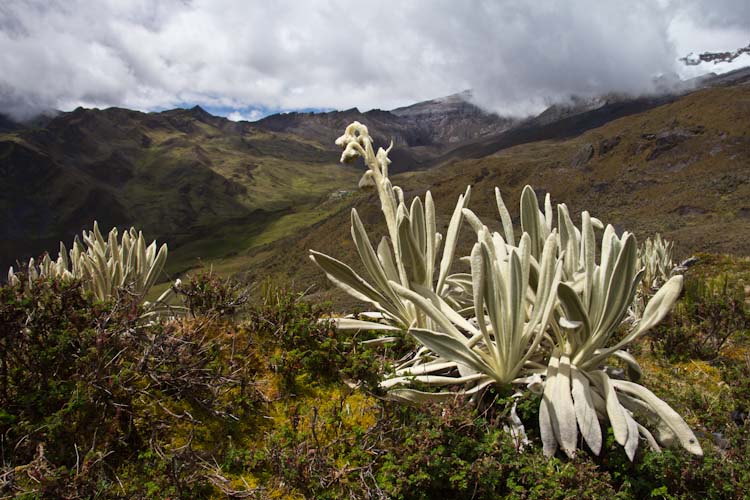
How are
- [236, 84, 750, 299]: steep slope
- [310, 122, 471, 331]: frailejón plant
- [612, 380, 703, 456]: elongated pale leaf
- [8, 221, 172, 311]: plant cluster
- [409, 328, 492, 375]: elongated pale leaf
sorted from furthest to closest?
1. [236, 84, 750, 299]: steep slope
2. [8, 221, 172, 311]: plant cluster
3. [310, 122, 471, 331]: frailejón plant
4. [409, 328, 492, 375]: elongated pale leaf
5. [612, 380, 703, 456]: elongated pale leaf

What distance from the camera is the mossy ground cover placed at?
208cm

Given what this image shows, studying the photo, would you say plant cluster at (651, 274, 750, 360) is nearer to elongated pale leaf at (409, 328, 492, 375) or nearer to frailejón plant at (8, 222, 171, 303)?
elongated pale leaf at (409, 328, 492, 375)

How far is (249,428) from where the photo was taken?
2.65 metres

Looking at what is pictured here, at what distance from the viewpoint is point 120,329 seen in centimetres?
260

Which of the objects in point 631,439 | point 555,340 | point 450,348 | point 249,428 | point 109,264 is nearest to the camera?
point 631,439

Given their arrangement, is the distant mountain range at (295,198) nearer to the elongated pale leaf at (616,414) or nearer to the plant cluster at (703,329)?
the elongated pale leaf at (616,414)

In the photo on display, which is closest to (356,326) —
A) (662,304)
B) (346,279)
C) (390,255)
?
(346,279)

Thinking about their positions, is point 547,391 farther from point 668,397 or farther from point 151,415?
point 151,415

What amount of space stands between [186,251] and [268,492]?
111m

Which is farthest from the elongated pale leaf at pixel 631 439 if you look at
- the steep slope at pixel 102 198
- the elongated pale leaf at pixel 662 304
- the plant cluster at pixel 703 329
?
the steep slope at pixel 102 198

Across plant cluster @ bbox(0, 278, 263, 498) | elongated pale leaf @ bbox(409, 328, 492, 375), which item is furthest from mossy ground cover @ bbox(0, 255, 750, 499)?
elongated pale leaf @ bbox(409, 328, 492, 375)

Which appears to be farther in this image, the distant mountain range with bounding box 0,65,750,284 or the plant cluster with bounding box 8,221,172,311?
the distant mountain range with bounding box 0,65,750,284

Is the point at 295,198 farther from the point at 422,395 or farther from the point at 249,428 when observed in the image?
the point at 422,395

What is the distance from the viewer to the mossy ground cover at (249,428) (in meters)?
2.08
